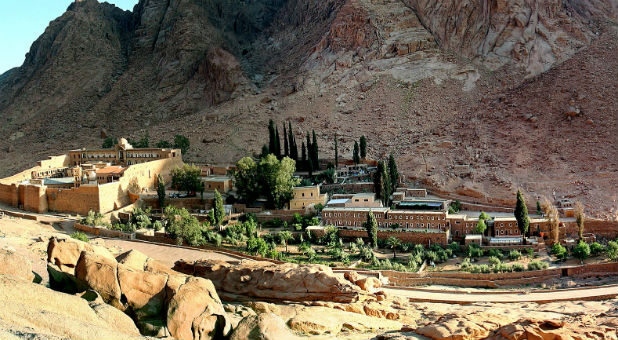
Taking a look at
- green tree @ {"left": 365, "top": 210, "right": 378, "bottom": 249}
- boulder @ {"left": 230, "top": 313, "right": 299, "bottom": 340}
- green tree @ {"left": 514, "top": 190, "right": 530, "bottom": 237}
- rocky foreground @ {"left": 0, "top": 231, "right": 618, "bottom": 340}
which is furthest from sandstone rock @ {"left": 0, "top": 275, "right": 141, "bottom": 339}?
green tree @ {"left": 514, "top": 190, "right": 530, "bottom": 237}

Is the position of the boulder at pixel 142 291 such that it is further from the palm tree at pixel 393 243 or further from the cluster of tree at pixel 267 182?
the cluster of tree at pixel 267 182

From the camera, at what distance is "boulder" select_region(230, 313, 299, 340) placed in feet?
46.8

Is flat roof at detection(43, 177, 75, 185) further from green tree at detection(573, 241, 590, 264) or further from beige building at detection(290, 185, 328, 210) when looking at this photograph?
green tree at detection(573, 241, 590, 264)

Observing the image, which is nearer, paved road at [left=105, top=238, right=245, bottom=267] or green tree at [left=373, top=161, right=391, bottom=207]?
paved road at [left=105, top=238, right=245, bottom=267]

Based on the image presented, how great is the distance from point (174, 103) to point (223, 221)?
4230 cm

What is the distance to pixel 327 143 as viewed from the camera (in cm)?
5656

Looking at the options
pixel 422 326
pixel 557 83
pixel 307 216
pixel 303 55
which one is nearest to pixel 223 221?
pixel 307 216

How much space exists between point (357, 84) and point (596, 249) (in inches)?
1456

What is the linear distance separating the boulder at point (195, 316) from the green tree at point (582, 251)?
22.9 m

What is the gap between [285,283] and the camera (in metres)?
21.1

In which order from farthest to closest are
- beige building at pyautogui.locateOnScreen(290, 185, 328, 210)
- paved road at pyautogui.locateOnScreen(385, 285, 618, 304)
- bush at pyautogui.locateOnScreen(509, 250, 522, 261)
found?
beige building at pyautogui.locateOnScreen(290, 185, 328, 210) → bush at pyautogui.locateOnScreen(509, 250, 522, 261) → paved road at pyautogui.locateOnScreen(385, 285, 618, 304)

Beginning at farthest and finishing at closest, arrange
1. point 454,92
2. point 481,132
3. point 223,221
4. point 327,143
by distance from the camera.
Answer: point 454,92, point 327,143, point 481,132, point 223,221

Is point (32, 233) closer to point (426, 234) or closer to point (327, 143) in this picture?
point (426, 234)

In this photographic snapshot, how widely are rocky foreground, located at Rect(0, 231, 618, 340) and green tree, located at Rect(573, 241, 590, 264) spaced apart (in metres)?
10.5
